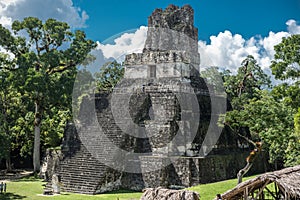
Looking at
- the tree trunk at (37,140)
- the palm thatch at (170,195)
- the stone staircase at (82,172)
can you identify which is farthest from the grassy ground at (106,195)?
the tree trunk at (37,140)

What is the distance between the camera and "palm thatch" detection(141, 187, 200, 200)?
6.96 metres

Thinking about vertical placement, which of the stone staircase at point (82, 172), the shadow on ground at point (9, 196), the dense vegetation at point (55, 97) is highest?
the dense vegetation at point (55, 97)

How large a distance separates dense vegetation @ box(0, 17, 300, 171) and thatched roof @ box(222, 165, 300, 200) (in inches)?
153

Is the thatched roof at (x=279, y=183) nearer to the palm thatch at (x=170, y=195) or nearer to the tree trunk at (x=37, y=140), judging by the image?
the palm thatch at (x=170, y=195)

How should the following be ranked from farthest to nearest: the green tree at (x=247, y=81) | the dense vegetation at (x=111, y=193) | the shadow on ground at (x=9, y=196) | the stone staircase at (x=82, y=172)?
the green tree at (x=247, y=81) → the stone staircase at (x=82, y=172) → the shadow on ground at (x=9, y=196) → the dense vegetation at (x=111, y=193)

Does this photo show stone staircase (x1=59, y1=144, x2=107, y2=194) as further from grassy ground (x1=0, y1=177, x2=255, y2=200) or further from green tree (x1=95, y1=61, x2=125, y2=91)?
green tree (x1=95, y1=61, x2=125, y2=91)

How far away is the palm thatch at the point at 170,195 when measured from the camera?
6961 millimetres

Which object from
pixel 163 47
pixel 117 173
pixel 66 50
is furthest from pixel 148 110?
pixel 66 50

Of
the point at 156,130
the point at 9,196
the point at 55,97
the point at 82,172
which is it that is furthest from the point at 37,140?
the point at 156,130

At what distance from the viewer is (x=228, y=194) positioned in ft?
23.6

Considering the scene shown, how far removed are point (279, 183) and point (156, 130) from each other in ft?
19.7

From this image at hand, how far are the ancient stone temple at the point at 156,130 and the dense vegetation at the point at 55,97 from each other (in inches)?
45.7

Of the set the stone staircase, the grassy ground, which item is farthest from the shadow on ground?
the stone staircase

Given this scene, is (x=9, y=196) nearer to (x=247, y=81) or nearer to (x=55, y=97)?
(x=55, y=97)
